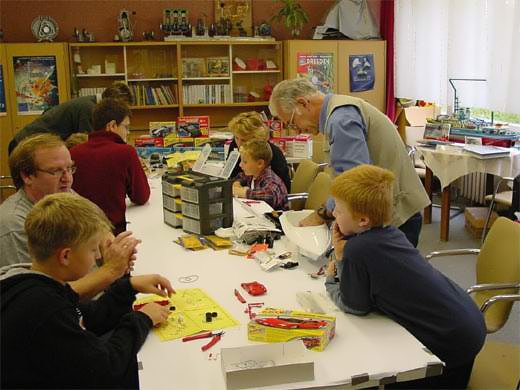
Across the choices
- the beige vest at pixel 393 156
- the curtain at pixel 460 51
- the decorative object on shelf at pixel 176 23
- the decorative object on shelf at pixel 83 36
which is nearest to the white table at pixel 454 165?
the curtain at pixel 460 51

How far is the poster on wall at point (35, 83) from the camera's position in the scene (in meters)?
6.62

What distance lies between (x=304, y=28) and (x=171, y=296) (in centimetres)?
626

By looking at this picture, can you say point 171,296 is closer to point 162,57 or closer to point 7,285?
point 7,285

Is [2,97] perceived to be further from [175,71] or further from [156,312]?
[156,312]

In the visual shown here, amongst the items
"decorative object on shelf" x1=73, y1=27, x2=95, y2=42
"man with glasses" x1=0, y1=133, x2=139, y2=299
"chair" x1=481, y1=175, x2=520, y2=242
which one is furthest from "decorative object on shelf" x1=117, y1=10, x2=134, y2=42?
"man with glasses" x1=0, y1=133, x2=139, y2=299

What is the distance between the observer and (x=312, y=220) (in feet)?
8.09

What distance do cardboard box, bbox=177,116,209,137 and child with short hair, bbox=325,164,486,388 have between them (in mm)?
3184

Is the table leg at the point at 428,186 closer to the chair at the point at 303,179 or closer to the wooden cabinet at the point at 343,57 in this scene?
the chair at the point at 303,179

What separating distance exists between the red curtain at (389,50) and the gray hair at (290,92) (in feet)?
16.1

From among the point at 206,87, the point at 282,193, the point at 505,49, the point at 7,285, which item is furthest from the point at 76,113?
the point at 505,49

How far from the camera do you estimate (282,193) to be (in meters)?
3.42

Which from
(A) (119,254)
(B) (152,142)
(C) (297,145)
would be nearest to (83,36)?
(B) (152,142)

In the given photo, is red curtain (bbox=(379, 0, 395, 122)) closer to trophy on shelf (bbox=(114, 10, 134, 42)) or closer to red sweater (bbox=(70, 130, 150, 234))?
trophy on shelf (bbox=(114, 10, 134, 42))

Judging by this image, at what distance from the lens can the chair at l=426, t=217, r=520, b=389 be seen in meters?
2.01
